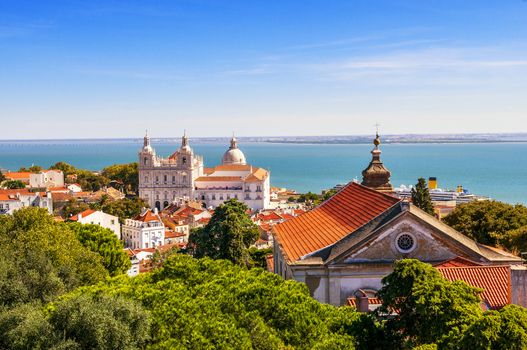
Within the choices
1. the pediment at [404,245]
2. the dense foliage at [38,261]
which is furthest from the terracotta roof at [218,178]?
the pediment at [404,245]

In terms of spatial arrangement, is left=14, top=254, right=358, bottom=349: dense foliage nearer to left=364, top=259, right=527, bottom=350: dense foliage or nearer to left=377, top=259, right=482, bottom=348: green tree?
left=364, top=259, right=527, bottom=350: dense foliage

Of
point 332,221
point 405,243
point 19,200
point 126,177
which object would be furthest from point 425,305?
point 126,177

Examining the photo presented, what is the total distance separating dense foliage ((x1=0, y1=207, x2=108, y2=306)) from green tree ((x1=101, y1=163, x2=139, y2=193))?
83.1 meters

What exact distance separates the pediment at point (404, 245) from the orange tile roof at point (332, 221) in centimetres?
115

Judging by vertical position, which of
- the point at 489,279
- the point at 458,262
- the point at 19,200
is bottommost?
the point at 19,200

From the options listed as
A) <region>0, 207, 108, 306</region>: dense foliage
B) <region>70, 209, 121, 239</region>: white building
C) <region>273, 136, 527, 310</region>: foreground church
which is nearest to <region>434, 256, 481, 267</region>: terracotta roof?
<region>273, 136, 527, 310</region>: foreground church

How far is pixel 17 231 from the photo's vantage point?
22.9 meters

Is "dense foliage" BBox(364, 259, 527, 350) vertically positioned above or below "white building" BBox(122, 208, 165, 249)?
above

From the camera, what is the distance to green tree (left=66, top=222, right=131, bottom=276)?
91.4 feet

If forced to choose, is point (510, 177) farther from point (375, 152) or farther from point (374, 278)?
point (374, 278)

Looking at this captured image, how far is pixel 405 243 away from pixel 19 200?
202 ft

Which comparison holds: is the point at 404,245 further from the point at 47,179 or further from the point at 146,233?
the point at 47,179

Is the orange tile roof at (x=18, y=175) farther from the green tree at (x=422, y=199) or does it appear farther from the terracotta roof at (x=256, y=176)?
the green tree at (x=422, y=199)

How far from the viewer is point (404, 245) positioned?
689 inches
